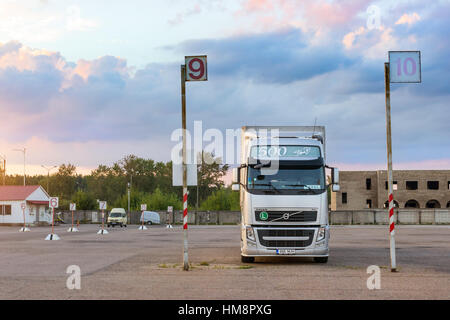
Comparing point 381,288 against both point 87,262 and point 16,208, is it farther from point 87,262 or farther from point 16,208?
point 16,208

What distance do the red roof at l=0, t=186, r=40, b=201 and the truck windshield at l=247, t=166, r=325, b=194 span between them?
58.5 meters

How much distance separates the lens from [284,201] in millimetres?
15938

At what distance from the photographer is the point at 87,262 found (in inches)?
703

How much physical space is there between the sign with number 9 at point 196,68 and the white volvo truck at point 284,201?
2.69 meters

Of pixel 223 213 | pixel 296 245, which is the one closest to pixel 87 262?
pixel 296 245

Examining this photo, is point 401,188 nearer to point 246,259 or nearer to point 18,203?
point 18,203

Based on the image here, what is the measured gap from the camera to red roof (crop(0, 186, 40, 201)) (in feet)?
229

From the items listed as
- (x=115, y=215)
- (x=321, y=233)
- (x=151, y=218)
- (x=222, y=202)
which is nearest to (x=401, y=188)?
(x=222, y=202)

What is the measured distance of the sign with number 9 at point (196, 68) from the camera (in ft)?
50.8

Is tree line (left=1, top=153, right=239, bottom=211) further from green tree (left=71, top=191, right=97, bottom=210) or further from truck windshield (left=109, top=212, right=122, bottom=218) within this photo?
truck windshield (left=109, top=212, right=122, bottom=218)

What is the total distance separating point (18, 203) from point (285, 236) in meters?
59.7

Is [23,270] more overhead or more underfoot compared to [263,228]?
more underfoot

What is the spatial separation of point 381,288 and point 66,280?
263 inches
